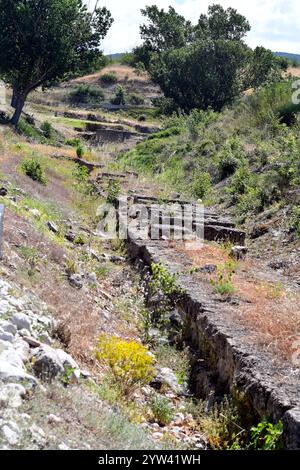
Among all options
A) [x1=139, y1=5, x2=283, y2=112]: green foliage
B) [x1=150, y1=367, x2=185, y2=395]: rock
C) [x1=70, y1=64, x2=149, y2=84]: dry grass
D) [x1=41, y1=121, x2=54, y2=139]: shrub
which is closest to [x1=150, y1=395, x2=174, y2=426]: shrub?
[x1=150, y1=367, x2=185, y2=395]: rock

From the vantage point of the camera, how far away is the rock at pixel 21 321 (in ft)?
15.2

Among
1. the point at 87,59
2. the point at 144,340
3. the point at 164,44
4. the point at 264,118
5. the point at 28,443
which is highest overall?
the point at 164,44

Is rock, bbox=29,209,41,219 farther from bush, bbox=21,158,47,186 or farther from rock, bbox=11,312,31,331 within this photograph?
rock, bbox=11,312,31,331

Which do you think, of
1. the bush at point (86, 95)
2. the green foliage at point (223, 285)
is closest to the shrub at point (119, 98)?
the bush at point (86, 95)

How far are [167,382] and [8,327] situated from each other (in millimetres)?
1860

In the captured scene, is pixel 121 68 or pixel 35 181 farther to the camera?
pixel 121 68

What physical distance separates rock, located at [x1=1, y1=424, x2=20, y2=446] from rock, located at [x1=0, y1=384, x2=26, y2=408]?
0.72 ft

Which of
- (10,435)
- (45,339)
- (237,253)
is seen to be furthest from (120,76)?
(10,435)

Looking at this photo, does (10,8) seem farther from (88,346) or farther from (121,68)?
(121,68)

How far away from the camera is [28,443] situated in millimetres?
3162

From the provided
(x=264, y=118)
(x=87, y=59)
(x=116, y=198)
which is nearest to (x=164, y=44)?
(x=87, y=59)

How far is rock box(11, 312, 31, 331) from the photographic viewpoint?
4637 mm

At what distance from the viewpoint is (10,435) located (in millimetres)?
3123

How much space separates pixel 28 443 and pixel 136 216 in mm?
9702
